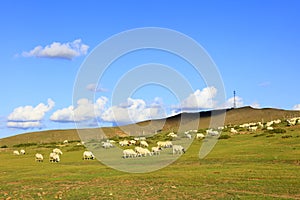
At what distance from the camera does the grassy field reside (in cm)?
2633

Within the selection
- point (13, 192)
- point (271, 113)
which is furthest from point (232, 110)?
point (13, 192)

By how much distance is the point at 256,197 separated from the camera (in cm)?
2417

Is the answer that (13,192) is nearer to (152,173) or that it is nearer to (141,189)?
(141,189)

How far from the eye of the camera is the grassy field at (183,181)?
2633cm

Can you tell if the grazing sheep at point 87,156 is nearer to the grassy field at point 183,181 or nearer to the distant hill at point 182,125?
the grassy field at point 183,181

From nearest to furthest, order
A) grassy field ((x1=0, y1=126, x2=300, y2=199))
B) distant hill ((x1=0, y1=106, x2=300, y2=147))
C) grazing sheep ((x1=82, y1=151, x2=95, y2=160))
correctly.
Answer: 1. grassy field ((x1=0, y1=126, x2=300, y2=199))
2. grazing sheep ((x1=82, y1=151, x2=95, y2=160))
3. distant hill ((x1=0, y1=106, x2=300, y2=147))

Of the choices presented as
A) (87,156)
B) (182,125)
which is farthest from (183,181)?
(182,125)

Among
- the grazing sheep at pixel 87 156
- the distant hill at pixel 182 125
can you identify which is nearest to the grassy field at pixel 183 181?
the grazing sheep at pixel 87 156

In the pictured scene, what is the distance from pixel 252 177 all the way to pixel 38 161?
34.2 metres

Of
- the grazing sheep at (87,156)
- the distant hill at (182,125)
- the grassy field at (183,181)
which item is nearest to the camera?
the grassy field at (183,181)

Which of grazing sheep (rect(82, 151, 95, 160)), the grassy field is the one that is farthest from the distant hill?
the grassy field

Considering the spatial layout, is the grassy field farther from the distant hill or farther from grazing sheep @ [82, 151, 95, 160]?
the distant hill

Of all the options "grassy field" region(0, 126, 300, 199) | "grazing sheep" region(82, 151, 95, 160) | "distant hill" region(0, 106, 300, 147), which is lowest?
"grassy field" region(0, 126, 300, 199)

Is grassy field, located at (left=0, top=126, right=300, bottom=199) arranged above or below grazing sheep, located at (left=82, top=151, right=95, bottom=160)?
below
